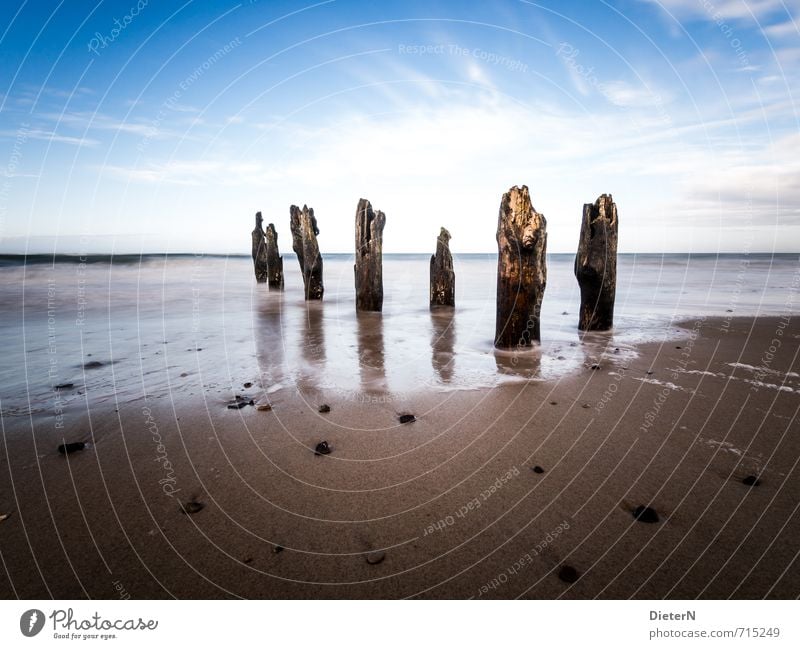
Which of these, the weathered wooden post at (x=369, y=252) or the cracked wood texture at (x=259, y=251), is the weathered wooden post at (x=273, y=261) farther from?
the weathered wooden post at (x=369, y=252)

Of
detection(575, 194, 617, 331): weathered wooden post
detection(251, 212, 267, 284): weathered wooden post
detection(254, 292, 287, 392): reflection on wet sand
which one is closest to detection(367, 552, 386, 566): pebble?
detection(254, 292, 287, 392): reflection on wet sand

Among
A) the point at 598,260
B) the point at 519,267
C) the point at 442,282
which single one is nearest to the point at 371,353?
the point at 519,267

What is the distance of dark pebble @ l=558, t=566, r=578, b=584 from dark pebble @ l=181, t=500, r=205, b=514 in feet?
7.95

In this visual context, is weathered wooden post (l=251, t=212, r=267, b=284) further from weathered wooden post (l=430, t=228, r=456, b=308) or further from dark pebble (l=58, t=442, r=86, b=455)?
dark pebble (l=58, t=442, r=86, b=455)

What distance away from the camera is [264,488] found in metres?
3.21

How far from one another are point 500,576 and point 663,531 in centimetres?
119

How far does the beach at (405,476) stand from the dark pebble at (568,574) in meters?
0.02

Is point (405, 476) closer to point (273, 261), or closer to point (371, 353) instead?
point (371, 353)

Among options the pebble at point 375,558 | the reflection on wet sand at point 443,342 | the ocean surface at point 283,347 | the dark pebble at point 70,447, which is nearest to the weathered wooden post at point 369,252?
the ocean surface at point 283,347

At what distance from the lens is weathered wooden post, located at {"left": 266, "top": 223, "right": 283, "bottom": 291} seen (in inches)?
855

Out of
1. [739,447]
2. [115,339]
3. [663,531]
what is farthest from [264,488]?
[115,339]

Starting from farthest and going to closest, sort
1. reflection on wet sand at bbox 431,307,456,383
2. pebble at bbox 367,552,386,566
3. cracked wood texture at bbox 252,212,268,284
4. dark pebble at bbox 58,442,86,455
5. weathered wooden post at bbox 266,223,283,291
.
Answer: cracked wood texture at bbox 252,212,268,284
weathered wooden post at bbox 266,223,283,291
reflection on wet sand at bbox 431,307,456,383
dark pebble at bbox 58,442,86,455
pebble at bbox 367,552,386,566

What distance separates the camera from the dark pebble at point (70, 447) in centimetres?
374

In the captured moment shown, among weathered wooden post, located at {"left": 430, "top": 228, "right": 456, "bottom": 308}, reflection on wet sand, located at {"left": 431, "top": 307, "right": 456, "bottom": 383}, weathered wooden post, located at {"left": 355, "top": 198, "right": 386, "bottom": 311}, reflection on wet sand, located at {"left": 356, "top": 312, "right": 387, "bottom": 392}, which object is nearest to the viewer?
reflection on wet sand, located at {"left": 356, "top": 312, "right": 387, "bottom": 392}
